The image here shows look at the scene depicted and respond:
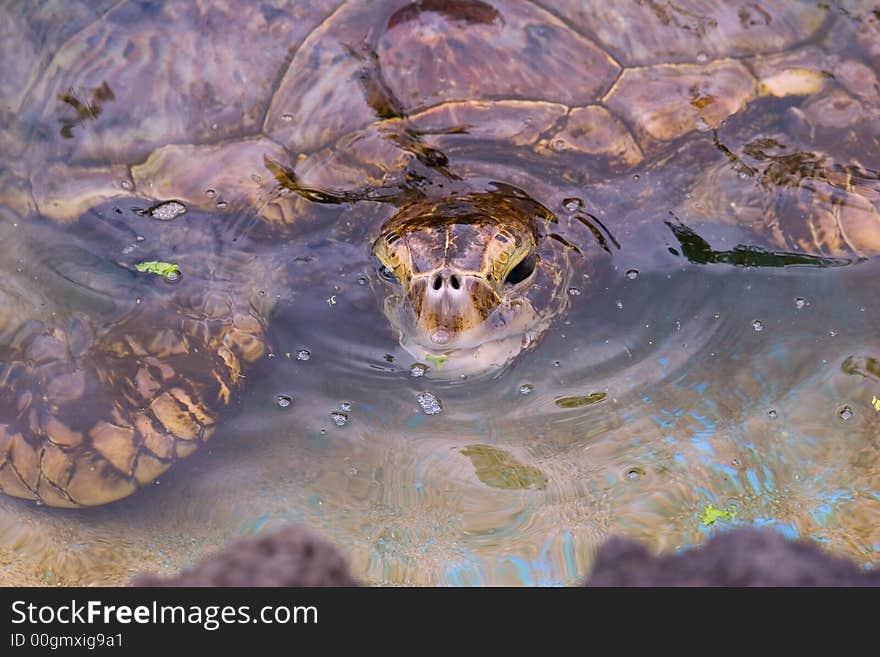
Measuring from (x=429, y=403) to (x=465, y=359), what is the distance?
0.23 m

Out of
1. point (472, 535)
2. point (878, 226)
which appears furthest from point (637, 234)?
point (472, 535)

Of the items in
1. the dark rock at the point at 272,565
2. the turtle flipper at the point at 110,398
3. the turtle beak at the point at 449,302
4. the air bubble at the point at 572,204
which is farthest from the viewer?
the air bubble at the point at 572,204

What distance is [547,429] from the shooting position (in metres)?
3.23

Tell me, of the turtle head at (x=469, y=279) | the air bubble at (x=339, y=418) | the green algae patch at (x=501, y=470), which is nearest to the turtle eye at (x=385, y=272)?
the turtle head at (x=469, y=279)

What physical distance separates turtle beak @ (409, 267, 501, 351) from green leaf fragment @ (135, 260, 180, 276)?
3.84 ft

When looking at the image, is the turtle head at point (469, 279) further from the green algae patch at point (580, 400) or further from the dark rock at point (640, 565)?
the dark rock at point (640, 565)

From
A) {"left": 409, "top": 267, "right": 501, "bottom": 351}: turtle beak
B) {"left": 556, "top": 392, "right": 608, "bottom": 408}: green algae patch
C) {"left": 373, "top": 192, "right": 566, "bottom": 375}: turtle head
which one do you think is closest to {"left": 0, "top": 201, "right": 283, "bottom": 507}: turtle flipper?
{"left": 373, "top": 192, "right": 566, "bottom": 375}: turtle head

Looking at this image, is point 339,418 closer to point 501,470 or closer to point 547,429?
point 501,470

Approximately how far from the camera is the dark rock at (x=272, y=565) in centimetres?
292

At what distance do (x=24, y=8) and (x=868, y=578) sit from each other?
4322 millimetres

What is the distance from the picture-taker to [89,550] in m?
3.15

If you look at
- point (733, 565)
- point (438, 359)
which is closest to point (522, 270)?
point (438, 359)

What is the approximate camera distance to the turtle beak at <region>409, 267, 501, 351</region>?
308 cm
